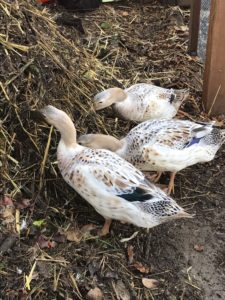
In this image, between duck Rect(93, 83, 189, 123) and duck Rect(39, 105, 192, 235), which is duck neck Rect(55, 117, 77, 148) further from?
duck Rect(93, 83, 189, 123)

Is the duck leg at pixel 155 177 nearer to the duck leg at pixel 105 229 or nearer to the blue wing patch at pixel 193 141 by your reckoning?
the blue wing patch at pixel 193 141

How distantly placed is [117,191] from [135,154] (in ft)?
2.11

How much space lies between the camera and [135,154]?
444 centimetres

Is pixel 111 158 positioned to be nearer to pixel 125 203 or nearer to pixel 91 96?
pixel 125 203

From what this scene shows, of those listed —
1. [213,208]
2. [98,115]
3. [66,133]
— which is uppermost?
[66,133]

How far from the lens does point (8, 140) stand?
4.27 metres

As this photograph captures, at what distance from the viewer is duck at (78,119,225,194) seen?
14.4 ft

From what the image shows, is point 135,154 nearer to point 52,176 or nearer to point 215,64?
point 52,176

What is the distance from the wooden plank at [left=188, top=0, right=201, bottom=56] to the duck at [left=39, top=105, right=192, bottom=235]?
103 inches

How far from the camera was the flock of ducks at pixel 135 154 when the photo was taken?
152 inches

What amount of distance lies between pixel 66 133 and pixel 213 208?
1240mm

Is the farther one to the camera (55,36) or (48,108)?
(55,36)

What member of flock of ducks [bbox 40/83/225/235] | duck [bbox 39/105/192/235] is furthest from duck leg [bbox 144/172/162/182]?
duck [bbox 39/105/192/235]

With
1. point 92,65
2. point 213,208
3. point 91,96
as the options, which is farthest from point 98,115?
point 213,208
